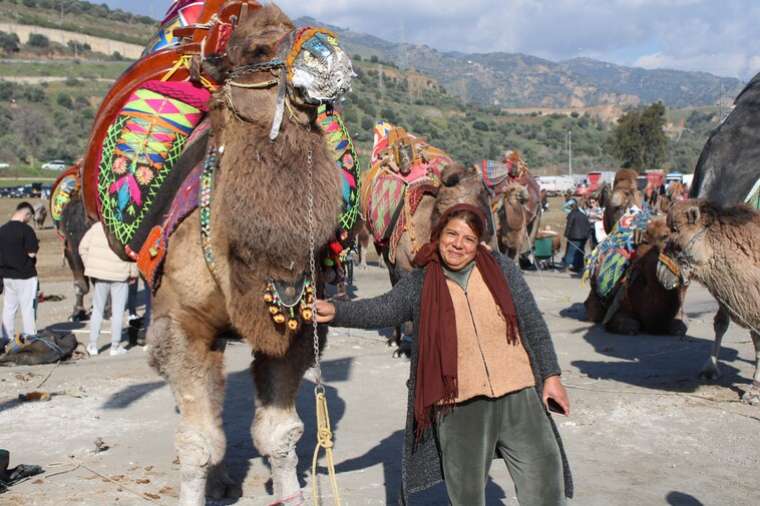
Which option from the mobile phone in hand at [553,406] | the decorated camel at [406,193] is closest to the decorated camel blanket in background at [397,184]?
the decorated camel at [406,193]

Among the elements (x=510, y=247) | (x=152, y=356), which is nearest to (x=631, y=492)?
(x=152, y=356)

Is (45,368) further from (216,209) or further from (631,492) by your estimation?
(631,492)

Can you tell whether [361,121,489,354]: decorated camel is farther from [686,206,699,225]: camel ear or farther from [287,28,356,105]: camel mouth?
[287,28,356,105]: camel mouth

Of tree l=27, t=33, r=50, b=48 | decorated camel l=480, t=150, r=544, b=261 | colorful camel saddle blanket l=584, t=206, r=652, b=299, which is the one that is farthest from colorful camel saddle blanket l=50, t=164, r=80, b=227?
tree l=27, t=33, r=50, b=48

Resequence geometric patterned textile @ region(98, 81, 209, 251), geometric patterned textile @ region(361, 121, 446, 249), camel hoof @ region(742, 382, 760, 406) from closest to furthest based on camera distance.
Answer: geometric patterned textile @ region(98, 81, 209, 251) → camel hoof @ region(742, 382, 760, 406) → geometric patterned textile @ region(361, 121, 446, 249)

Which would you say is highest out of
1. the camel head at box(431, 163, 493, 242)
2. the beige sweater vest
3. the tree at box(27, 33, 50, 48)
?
the tree at box(27, 33, 50, 48)

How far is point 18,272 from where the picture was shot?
10219mm

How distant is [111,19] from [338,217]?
127864mm

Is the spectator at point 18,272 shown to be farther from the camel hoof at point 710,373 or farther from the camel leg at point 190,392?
the camel hoof at point 710,373

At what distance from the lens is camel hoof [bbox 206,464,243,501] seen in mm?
5102

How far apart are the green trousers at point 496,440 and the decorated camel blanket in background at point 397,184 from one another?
497 cm

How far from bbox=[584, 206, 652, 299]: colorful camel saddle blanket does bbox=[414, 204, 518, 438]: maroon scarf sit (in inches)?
306

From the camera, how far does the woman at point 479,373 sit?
143 inches

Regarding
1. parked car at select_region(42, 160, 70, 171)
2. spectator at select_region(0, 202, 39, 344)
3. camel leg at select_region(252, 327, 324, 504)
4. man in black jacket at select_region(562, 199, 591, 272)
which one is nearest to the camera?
camel leg at select_region(252, 327, 324, 504)
